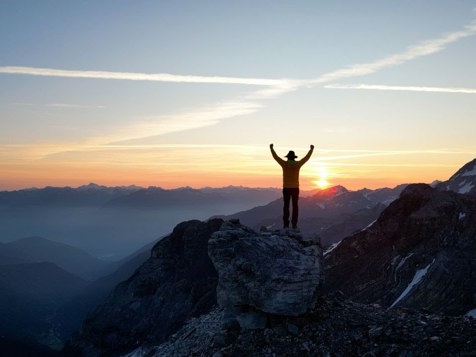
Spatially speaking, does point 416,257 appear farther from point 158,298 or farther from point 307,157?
point 158,298

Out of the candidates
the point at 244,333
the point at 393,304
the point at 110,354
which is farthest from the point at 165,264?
the point at 244,333

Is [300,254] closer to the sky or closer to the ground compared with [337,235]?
closer to the sky

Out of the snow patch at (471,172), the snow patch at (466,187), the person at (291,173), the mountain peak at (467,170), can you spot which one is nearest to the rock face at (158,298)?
the person at (291,173)

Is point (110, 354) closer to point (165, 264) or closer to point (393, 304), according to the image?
point (165, 264)

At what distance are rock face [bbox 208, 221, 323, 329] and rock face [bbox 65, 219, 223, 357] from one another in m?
62.7

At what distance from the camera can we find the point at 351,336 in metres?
22.6

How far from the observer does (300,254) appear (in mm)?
25469

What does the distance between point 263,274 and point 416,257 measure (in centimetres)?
3349

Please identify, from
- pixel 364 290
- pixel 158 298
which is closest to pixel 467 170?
pixel 158 298

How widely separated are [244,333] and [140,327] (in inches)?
3267

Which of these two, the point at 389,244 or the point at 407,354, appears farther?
the point at 389,244

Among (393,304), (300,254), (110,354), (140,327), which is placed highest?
(300,254)

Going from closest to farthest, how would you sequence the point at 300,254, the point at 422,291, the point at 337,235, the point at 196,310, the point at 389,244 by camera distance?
the point at 300,254 < the point at 422,291 < the point at 389,244 < the point at 196,310 < the point at 337,235

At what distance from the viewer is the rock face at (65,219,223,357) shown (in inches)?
3725
